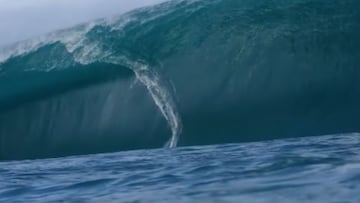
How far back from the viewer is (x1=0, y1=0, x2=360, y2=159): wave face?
24.1ft

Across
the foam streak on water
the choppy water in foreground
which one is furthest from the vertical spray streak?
the choppy water in foreground

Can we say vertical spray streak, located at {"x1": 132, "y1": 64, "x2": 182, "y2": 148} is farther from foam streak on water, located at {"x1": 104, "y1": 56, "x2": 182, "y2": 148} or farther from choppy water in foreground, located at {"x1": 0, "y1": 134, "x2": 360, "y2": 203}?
choppy water in foreground, located at {"x1": 0, "y1": 134, "x2": 360, "y2": 203}

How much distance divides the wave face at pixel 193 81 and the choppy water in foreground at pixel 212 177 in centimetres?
176

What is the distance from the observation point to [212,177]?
4055 millimetres

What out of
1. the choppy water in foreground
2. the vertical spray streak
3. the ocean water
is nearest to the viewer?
the choppy water in foreground

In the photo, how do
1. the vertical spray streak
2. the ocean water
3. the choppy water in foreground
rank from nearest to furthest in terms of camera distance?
the choppy water in foreground → the ocean water → the vertical spray streak

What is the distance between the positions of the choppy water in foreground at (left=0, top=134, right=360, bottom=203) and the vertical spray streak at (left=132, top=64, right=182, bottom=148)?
178 centimetres

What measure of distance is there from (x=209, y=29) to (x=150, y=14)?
2.35ft

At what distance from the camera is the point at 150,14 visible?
8.45 m

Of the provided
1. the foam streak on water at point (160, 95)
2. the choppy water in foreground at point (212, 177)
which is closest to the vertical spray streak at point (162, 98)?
the foam streak on water at point (160, 95)

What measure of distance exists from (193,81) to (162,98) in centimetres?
31

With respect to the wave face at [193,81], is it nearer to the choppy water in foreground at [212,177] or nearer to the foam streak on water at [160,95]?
the foam streak on water at [160,95]

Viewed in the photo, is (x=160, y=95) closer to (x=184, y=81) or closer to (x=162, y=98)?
(x=162, y=98)

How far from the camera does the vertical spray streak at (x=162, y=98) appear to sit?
7.40m
